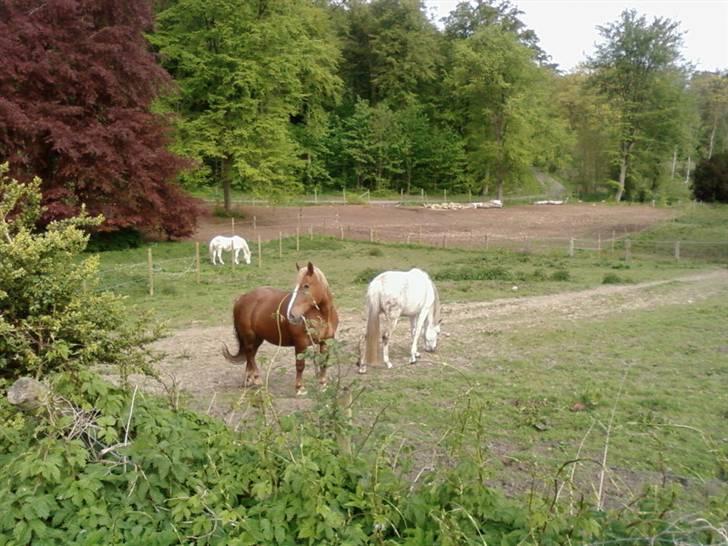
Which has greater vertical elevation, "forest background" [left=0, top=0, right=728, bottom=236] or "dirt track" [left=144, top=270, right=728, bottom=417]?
"forest background" [left=0, top=0, right=728, bottom=236]

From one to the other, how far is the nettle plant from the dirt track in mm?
1234

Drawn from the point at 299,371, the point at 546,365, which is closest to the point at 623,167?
the point at 546,365

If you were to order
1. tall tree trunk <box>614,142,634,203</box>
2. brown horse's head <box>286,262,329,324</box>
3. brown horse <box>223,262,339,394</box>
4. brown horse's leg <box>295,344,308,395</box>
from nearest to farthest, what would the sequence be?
brown horse's head <box>286,262,329,324</box> < brown horse <box>223,262,339,394</box> < brown horse's leg <box>295,344,308,395</box> < tall tree trunk <box>614,142,634,203</box>

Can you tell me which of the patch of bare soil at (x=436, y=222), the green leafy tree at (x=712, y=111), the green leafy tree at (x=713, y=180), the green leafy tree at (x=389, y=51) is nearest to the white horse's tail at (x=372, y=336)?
the patch of bare soil at (x=436, y=222)

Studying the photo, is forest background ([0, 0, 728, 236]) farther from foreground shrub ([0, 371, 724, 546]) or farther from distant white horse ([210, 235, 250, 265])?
foreground shrub ([0, 371, 724, 546])

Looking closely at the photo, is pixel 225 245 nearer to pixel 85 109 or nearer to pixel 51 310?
pixel 85 109

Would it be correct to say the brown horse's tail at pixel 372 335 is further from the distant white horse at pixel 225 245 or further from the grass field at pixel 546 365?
the distant white horse at pixel 225 245

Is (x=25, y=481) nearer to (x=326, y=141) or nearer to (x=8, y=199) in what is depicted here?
(x=8, y=199)

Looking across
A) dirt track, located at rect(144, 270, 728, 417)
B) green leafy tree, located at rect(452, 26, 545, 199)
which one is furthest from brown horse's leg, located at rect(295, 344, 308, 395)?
green leafy tree, located at rect(452, 26, 545, 199)

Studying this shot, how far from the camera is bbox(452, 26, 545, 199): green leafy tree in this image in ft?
155

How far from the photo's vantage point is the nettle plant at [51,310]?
400 centimetres

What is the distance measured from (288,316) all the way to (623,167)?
169ft

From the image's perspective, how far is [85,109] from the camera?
66.0ft

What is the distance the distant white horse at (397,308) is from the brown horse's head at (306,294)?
171 cm
